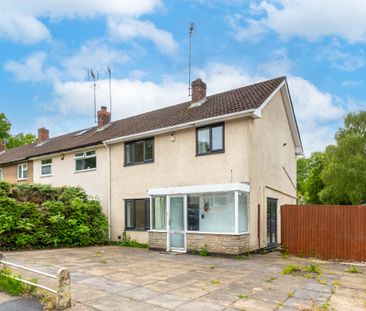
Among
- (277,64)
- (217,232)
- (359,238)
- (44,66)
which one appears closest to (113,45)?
(44,66)

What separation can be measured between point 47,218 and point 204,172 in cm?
705

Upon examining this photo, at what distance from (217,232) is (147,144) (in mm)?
5579

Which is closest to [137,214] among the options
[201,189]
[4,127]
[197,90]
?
[201,189]

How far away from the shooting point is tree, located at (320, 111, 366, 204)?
33781mm

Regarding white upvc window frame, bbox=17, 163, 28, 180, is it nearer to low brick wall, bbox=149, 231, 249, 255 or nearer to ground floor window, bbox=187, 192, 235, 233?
low brick wall, bbox=149, 231, 249, 255

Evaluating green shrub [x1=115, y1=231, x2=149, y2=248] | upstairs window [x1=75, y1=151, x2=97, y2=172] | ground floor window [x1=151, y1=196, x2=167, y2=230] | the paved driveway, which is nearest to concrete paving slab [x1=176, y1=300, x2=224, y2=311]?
the paved driveway

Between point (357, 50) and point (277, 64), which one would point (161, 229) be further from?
point (357, 50)

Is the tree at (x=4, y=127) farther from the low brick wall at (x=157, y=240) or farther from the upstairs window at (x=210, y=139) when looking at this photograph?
the upstairs window at (x=210, y=139)

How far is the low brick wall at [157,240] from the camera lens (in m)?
13.8

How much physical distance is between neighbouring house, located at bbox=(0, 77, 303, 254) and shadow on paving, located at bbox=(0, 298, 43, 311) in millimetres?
6994

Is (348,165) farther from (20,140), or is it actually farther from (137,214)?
(20,140)

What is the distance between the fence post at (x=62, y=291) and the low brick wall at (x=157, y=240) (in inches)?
301

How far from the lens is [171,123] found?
14.9 meters

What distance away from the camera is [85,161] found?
18938 millimetres
